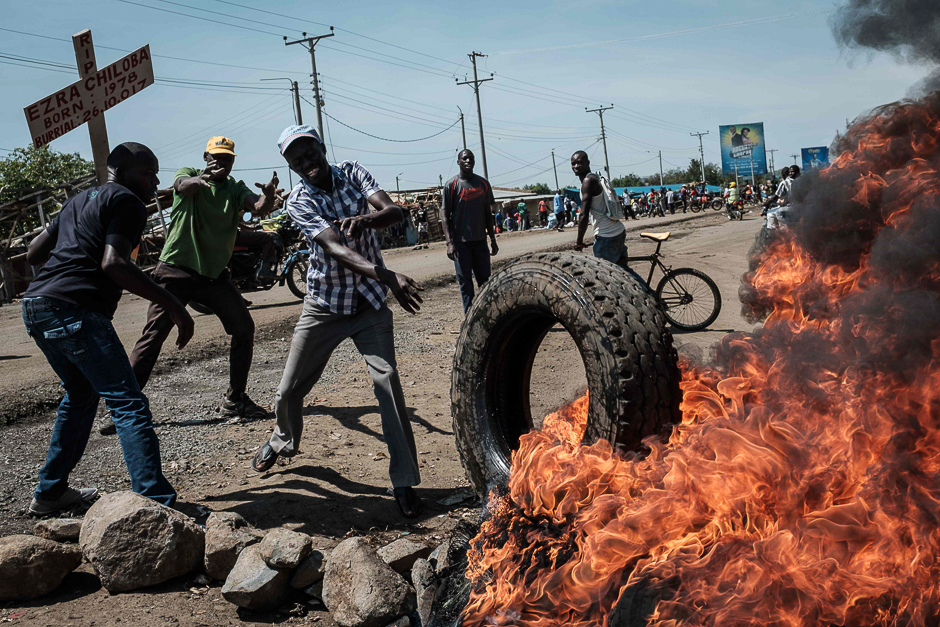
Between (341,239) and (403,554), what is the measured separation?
1.64m

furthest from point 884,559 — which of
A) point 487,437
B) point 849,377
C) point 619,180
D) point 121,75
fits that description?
point 619,180

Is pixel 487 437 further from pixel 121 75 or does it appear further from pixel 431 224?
pixel 431 224

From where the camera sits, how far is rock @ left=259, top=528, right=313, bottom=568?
9.90ft

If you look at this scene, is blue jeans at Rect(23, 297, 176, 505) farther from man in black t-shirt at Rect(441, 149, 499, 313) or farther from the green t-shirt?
man in black t-shirt at Rect(441, 149, 499, 313)

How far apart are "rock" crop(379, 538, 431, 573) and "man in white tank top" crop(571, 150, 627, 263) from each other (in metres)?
5.28

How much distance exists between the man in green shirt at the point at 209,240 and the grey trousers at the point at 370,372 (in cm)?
151

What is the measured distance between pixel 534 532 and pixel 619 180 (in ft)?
339

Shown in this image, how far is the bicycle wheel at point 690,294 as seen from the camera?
8.81 metres

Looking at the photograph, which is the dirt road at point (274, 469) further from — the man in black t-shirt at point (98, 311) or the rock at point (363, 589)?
the man in black t-shirt at point (98, 311)

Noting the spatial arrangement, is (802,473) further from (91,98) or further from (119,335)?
(119,335)

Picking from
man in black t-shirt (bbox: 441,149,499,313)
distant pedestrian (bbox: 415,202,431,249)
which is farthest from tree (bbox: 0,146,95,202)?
man in black t-shirt (bbox: 441,149,499,313)

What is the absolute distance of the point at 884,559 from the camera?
191 centimetres

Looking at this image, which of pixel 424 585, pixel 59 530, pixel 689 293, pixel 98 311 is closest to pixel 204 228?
pixel 98 311

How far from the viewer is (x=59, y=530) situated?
3.50m
